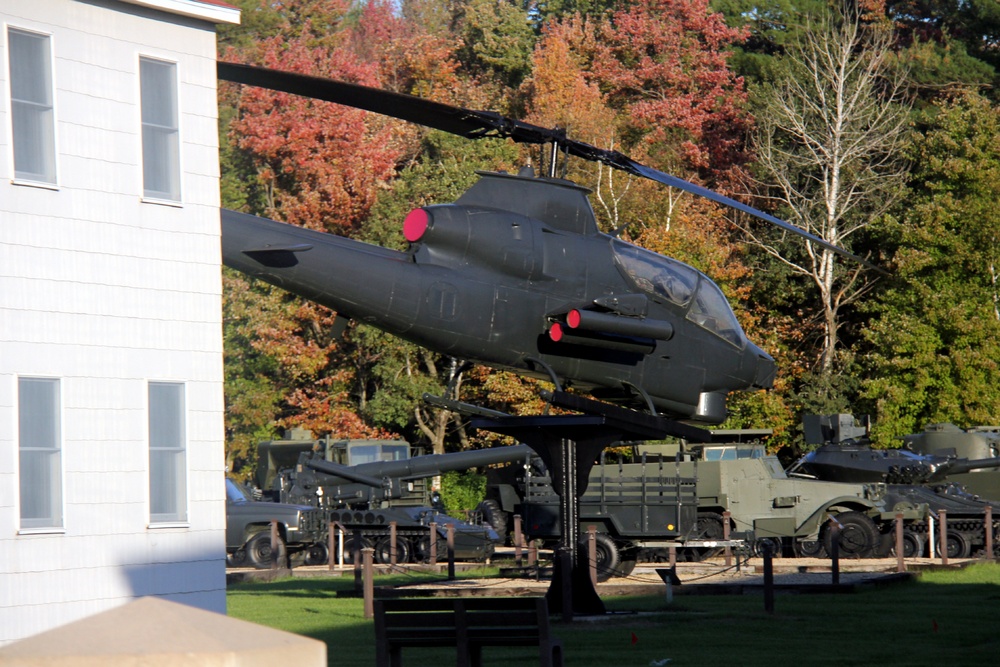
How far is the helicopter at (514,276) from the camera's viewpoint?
13.9 metres

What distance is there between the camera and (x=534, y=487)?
883 inches

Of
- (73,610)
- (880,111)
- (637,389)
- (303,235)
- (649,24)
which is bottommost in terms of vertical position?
(73,610)

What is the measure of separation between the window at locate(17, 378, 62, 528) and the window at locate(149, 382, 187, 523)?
1.05 m

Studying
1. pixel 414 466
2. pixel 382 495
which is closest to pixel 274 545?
pixel 382 495

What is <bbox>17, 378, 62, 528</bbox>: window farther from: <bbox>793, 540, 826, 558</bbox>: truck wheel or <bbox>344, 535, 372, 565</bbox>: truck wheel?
<bbox>793, 540, 826, 558</bbox>: truck wheel

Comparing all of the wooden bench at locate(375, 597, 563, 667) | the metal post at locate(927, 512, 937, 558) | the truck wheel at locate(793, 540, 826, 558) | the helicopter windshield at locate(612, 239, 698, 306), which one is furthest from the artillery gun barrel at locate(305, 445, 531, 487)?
the wooden bench at locate(375, 597, 563, 667)

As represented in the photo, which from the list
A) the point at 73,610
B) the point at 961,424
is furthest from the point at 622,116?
the point at 73,610

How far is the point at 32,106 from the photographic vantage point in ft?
44.4

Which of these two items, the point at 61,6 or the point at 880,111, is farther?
the point at 880,111

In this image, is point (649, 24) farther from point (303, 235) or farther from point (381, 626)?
point (381, 626)

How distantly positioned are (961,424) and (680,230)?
29.1 ft

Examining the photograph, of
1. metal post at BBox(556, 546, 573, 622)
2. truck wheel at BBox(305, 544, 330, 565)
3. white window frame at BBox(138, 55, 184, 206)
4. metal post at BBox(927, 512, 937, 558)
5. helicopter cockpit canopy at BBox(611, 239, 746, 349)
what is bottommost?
truck wheel at BBox(305, 544, 330, 565)

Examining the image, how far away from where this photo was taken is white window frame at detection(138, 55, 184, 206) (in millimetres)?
14469

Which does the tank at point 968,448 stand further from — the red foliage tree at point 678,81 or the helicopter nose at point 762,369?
the red foliage tree at point 678,81
